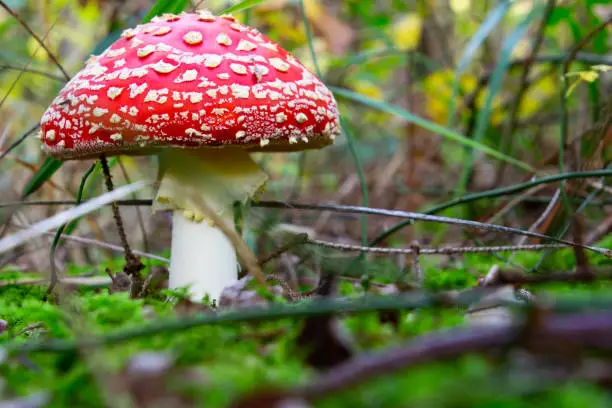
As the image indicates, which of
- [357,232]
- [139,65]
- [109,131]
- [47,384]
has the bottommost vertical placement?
[357,232]

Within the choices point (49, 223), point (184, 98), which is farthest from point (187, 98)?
point (49, 223)

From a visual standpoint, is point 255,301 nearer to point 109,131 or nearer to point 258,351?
point 258,351

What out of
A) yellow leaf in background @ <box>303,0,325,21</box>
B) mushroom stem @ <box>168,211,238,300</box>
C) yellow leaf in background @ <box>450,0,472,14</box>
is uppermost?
yellow leaf in background @ <box>450,0,472,14</box>

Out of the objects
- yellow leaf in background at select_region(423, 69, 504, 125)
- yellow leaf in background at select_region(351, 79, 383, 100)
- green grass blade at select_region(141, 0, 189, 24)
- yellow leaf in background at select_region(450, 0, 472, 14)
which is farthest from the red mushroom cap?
yellow leaf in background at select_region(450, 0, 472, 14)

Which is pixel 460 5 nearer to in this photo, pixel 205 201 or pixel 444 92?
pixel 444 92

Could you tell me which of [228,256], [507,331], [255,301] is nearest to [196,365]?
[507,331]

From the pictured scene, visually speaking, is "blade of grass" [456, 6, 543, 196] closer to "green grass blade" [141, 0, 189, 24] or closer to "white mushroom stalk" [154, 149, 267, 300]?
"white mushroom stalk" [154, 149, 267, 300]
